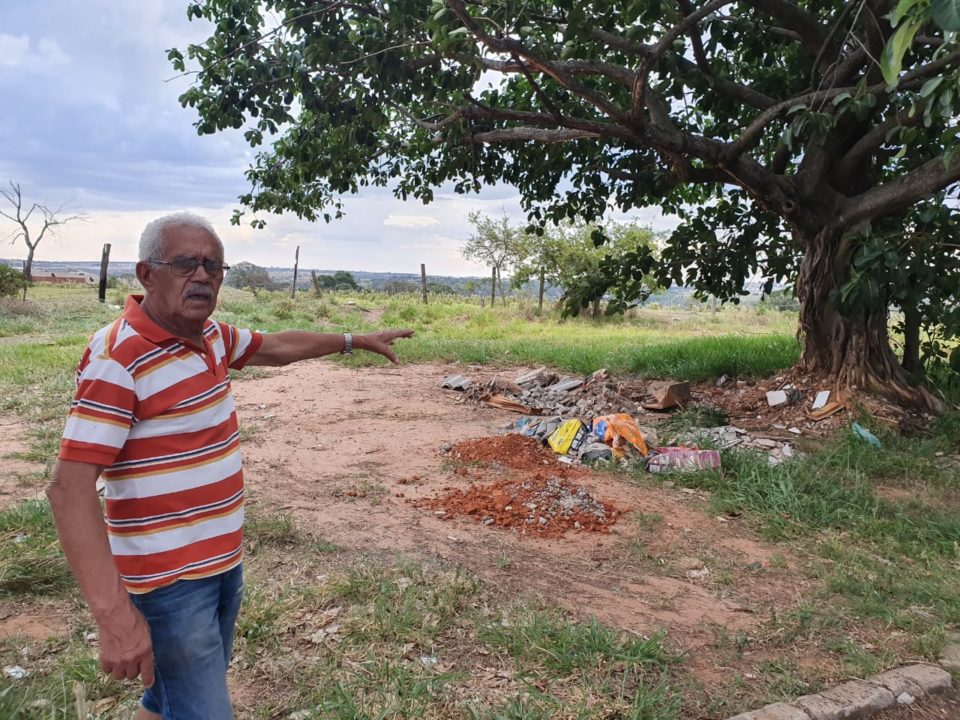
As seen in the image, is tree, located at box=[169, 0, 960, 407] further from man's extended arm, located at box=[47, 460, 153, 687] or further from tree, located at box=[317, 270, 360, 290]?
tree, located at box=[317, 270, 360, 290]

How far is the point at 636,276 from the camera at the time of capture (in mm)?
7844

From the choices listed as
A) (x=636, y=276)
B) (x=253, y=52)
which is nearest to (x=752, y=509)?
(x=636, y=276)

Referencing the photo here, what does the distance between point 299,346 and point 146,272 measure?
73cm

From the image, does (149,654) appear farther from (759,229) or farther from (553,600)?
(759,229)

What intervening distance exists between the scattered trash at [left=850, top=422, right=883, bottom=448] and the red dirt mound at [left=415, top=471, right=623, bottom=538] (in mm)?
2709

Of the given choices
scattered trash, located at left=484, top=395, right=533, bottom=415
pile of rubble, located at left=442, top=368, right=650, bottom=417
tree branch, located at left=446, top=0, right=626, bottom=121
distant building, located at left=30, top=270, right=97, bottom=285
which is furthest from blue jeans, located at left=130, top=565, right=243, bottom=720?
distant building, located at left=30, top=270, right=97, bottom=285

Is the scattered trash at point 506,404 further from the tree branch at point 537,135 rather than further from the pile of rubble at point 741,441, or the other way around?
the tree branch at point 537,135

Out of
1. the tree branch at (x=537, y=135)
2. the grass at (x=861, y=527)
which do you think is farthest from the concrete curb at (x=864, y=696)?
the tree branch at (x=537, y=135)

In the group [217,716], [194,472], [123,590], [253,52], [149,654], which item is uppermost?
[253,52]

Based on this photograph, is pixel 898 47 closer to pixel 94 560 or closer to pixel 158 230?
pixel 158 230

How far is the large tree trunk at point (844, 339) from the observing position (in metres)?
6.57

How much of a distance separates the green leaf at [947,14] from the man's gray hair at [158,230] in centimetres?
183

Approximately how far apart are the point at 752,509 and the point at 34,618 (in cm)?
412

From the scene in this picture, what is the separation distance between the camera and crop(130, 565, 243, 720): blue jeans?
5.11 feet
